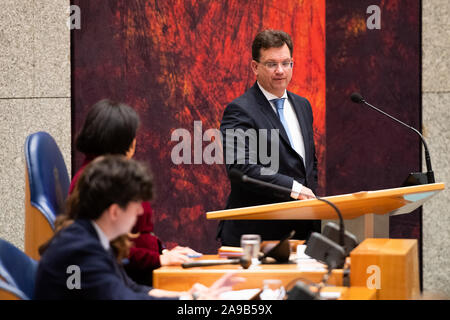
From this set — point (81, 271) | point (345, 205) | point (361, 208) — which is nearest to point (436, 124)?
point (361, 208)

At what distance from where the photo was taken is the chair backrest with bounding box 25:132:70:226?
8.59 feet

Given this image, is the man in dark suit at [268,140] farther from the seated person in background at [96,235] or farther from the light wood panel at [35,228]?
the seated person in background at [96,235]

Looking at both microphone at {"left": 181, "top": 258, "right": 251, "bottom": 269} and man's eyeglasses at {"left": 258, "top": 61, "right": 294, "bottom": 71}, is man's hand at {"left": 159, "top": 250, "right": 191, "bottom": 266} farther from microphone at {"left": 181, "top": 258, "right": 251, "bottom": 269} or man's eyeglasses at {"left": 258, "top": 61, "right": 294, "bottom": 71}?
man's eyeglasses at {"left": 258, "top": 61, "right": 294, "bottom": 71}

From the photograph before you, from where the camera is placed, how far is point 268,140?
3203mm

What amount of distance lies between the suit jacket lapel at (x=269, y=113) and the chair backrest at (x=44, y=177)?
43.9 inches

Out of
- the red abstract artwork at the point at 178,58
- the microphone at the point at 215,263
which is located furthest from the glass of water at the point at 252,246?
the red abstract artwork at the point at 178,58

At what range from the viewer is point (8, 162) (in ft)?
16.0

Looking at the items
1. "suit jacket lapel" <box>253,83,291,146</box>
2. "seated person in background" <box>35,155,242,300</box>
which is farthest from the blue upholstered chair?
"suit jacket lapel" <box>253,83,291,146</box>

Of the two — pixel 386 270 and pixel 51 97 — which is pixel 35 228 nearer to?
pixel 386 270

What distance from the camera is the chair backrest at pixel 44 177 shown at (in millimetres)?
2617

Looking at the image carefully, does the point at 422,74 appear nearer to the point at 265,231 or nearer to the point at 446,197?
the point at 446,197
